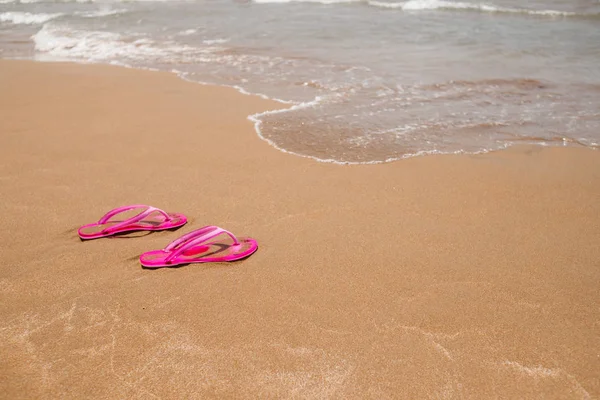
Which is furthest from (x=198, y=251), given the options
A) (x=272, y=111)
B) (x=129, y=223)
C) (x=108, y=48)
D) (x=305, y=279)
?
(x=108, y=48)

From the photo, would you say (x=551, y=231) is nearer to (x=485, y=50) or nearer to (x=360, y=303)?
(x=360, y=303)

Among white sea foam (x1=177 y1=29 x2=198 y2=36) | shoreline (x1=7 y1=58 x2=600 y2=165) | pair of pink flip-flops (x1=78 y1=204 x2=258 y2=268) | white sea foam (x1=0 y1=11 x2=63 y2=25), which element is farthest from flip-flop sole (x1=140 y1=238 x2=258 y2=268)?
white sea foam (x1=0 y1=11 x2=63 y2=25)

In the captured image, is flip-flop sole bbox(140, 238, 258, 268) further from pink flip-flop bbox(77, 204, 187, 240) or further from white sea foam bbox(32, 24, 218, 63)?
white sea foam bbox(32, 24, 218, 63)

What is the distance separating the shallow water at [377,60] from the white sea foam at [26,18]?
0.08 meters

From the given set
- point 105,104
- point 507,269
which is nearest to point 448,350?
point 507,269

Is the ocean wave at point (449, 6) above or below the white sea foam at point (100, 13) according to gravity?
below

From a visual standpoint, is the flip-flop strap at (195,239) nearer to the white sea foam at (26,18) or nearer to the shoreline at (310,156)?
the shoreline at (310,156)

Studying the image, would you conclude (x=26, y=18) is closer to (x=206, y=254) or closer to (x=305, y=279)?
(x=206, y=254)

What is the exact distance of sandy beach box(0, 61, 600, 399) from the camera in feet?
6.59

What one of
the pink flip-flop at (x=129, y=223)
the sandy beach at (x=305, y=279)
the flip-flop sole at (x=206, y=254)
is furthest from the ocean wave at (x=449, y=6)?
the flip-flop sole at (x=206, y=254)

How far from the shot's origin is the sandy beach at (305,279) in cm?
201

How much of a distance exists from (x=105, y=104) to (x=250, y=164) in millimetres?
2729

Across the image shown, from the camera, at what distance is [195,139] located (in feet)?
15.5

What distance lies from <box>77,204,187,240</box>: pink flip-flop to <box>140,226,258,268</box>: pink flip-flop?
354 mm
